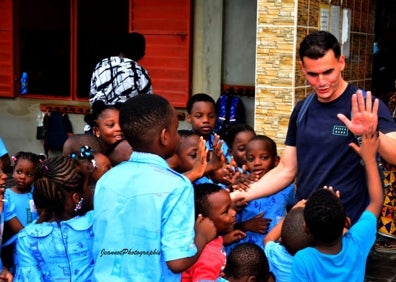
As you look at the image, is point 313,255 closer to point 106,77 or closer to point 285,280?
point 285,280

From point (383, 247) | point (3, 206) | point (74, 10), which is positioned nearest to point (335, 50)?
point (3, 206)

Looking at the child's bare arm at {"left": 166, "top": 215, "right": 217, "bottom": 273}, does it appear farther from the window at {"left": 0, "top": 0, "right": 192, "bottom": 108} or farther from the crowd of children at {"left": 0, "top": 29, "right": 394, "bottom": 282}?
the window at {"left": 0, "top": 0, "right": 192, "bottom": 108}

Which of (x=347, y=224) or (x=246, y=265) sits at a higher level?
(x=347, y=224)

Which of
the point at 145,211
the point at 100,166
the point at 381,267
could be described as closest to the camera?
the point at 145,211

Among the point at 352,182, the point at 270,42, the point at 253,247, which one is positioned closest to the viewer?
the point at 352,182

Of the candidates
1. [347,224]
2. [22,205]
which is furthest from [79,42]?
[347,224]

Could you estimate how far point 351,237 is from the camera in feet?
11.4

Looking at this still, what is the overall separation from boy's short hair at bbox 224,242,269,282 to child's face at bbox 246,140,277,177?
0.88 meters

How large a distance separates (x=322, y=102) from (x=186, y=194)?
3.82 ft

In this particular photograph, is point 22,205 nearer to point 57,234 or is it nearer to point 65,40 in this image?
point 57,234

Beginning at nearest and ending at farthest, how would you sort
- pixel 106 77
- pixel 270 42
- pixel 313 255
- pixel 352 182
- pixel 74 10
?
pixel 313 255, pixel 352 182, pixel 106 77, pixel 270 42, pixel 74 10

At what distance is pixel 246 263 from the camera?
13.5ft

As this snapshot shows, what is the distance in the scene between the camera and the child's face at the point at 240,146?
5.53 meters

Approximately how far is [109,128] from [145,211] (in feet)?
7.25
